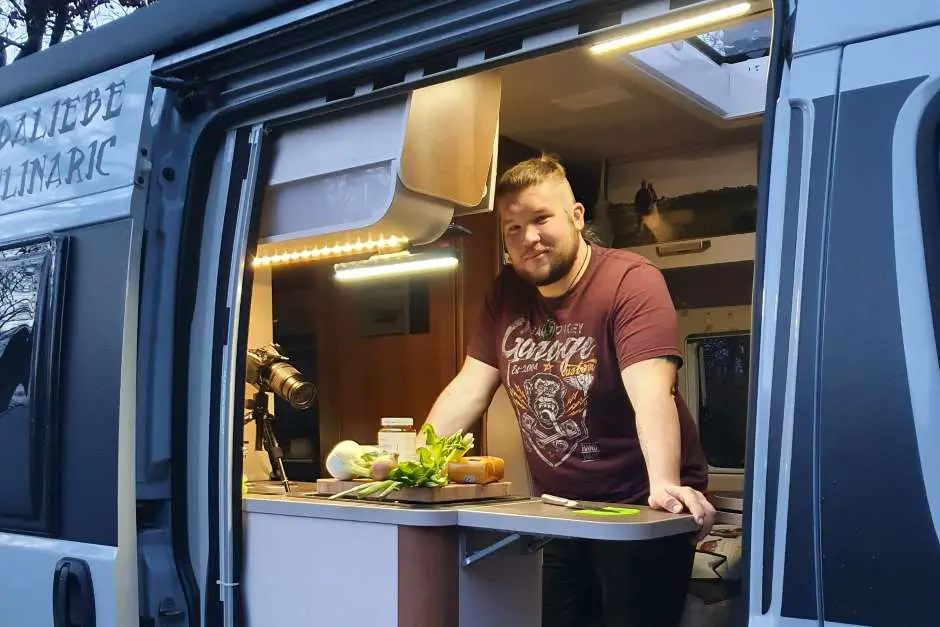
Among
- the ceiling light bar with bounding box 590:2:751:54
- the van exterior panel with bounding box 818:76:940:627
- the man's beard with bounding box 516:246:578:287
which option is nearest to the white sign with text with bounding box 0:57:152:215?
the ceiling light bar with bounding box 590:2:751:54

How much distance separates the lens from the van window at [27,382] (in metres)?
2.17

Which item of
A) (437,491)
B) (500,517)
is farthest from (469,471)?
(500,517)

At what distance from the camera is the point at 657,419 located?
2490 mm

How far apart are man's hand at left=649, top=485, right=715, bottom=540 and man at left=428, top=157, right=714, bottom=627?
0.17m

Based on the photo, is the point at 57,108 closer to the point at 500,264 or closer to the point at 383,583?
the point at 383,583

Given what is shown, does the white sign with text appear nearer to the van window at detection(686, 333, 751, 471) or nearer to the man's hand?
the man's hand

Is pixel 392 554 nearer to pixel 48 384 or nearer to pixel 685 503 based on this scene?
pixel 685 503

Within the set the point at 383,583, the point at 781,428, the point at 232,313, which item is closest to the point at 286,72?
the point at 232,313

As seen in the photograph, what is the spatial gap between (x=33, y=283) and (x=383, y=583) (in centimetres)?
112

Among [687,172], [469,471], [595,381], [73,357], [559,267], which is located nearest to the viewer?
[73,357]

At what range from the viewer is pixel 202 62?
2.09m

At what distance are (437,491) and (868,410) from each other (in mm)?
1295

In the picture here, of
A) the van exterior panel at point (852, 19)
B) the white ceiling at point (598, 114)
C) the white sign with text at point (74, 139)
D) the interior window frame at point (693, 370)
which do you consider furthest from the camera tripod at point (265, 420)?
the interior window frame at point (693, 370)

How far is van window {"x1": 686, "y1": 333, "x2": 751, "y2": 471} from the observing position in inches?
186
